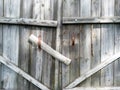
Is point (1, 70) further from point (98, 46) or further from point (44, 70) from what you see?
point (98, 46)

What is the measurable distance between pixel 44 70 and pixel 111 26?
126cm

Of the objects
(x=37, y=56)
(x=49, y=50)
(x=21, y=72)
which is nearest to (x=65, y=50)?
(x=49, y=50)

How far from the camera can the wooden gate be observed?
13.7 feet

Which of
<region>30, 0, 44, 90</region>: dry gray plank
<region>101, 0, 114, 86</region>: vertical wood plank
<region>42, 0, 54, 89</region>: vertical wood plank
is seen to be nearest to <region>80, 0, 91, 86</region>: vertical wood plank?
<region>101, 0, 114, 86</region>: vertical wood plank

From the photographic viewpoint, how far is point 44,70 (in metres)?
4.23

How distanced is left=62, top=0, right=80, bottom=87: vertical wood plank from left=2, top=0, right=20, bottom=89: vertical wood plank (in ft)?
2.46

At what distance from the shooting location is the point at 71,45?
4215 millimetres

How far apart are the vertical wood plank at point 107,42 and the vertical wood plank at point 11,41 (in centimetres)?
135

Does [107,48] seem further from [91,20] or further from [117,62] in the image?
[91,20]

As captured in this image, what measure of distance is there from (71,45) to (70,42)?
0.16 feet

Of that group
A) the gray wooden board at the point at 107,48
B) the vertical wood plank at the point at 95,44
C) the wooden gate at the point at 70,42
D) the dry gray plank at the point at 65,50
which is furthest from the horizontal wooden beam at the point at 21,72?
the gray wooden board at the point at 107,48

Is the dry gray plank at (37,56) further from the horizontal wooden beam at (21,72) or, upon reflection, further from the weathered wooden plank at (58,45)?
the weathered wooden plank at (58,45)

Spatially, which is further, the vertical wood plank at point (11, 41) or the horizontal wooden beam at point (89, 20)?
the vertical wood plank at point (11, 41)

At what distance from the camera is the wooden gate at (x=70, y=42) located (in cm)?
418
